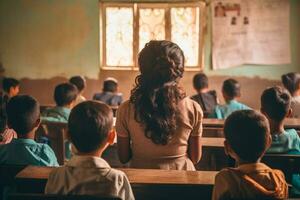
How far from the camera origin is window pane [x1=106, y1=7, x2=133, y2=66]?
6.59m

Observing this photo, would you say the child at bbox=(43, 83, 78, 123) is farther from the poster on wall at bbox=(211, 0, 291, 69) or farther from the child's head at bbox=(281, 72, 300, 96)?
the poster on wall at bbox=(211, 0, 291, 69)

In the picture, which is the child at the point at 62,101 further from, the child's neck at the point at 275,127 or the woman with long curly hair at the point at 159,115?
the child's neck at the point at 275,127

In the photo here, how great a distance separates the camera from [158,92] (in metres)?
2.17

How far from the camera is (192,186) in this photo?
65.8 inches

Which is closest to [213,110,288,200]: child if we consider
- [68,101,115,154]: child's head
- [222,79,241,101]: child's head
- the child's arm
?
[68,101,115,154]: child's head

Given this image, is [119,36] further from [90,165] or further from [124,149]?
[90,165]

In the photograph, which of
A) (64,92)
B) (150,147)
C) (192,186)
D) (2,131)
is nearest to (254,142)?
(192,186)

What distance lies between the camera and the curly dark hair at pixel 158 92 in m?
2.15

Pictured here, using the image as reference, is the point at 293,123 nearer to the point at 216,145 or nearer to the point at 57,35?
the point at 216,145

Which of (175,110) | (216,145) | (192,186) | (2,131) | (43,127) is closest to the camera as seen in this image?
(192,186)

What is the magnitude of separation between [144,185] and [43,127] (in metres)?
1.59

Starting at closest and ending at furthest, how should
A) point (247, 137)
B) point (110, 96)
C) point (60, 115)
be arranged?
point (247, 137) → point (60, 115) → point (110, 96)

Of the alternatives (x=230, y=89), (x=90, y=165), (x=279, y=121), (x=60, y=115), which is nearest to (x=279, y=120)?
(x=279, y=121)

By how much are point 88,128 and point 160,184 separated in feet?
1.07
